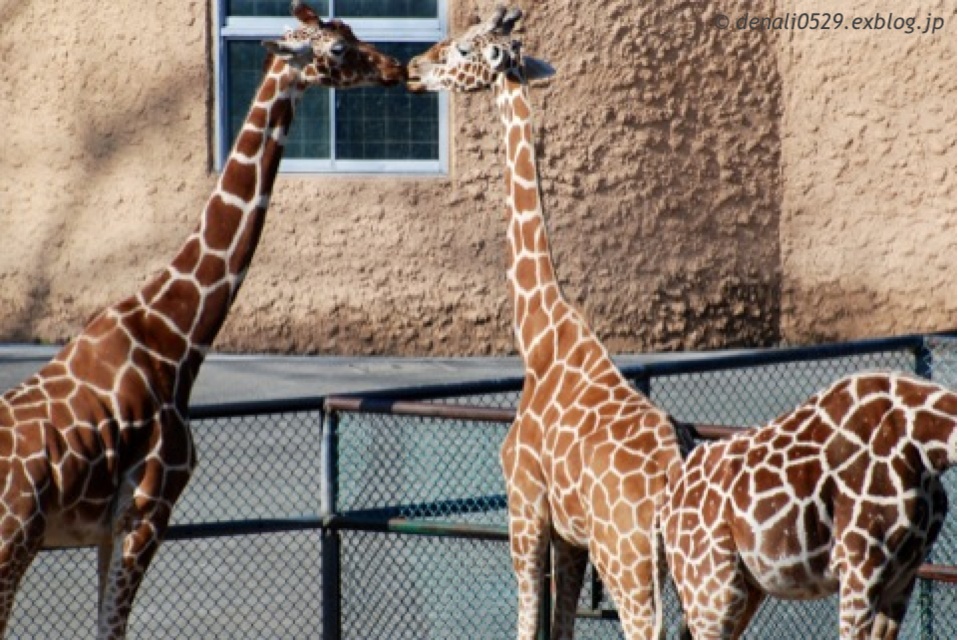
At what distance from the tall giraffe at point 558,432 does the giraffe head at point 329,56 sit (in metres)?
0.15

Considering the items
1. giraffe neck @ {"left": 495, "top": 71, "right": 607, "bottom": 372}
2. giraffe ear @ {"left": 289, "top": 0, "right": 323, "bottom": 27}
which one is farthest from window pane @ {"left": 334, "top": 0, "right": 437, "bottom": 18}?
giraffe ear @ {"left": 289, "top": 0, "right": 323, "bottom": 27}

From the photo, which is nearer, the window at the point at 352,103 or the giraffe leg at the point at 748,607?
the giraffe leg at the point at 748,607

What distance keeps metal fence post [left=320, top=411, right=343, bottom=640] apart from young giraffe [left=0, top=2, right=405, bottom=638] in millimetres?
954

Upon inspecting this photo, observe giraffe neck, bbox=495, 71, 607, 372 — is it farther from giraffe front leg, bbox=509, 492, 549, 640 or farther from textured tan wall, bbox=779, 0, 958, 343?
textured tan wall, bbox=779, 0, 958, 343

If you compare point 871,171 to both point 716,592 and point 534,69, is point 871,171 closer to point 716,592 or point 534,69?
point 534,69

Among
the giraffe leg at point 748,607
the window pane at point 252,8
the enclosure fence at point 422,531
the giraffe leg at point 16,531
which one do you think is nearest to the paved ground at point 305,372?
the window pane at point 252,8

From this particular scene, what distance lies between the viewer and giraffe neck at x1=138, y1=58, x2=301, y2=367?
5.20 metres

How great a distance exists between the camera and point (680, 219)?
12547mm

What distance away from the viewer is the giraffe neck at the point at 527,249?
5.30 meters

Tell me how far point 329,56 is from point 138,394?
1.13 metres

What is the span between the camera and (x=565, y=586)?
514cm

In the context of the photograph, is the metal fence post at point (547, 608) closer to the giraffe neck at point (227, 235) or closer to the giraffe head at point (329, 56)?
the giraffe neck at point (227, 235)

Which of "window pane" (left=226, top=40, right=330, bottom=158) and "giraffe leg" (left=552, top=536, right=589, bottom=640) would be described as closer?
"giraffe leg" (left=552, top=536, right=589, bottom=640)

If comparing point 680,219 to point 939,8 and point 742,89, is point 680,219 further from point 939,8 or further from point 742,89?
point 939,8
